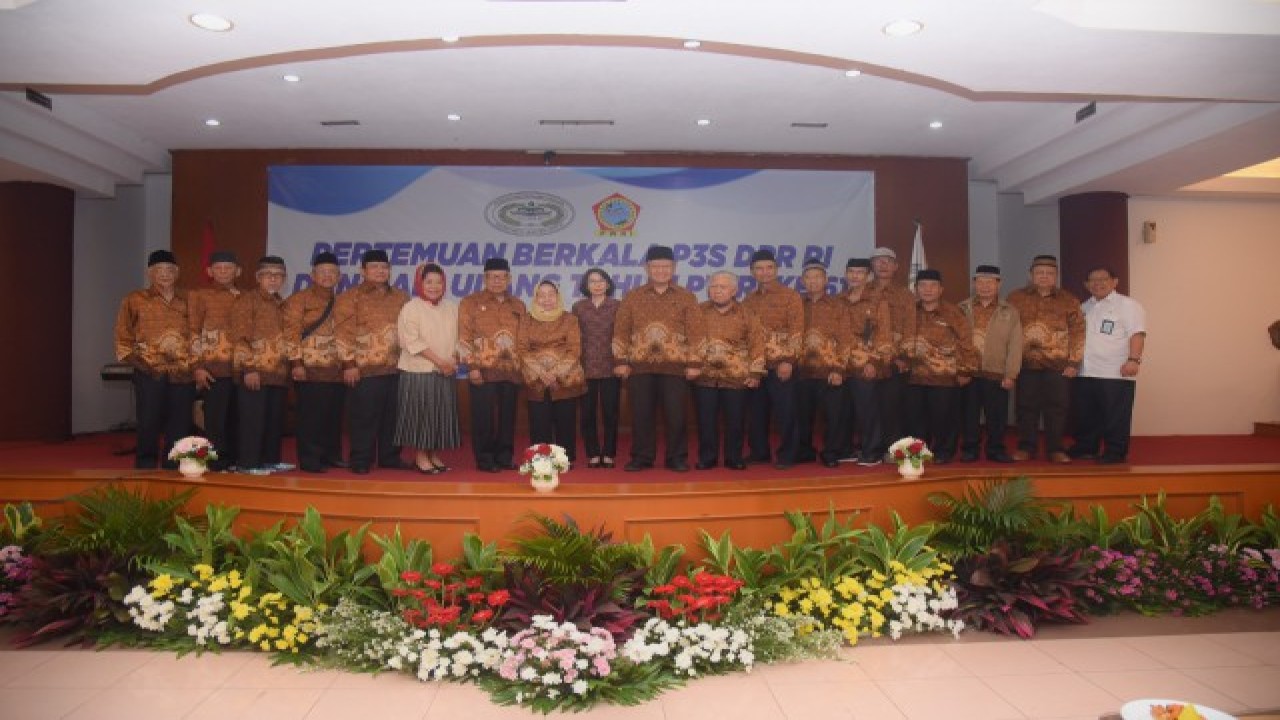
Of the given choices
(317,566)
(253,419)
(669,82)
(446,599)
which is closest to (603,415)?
(446,599)

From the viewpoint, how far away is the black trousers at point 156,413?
5.07 metres

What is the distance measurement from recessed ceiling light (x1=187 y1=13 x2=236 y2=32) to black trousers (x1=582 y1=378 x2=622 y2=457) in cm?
296

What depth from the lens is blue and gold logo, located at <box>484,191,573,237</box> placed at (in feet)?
23.7

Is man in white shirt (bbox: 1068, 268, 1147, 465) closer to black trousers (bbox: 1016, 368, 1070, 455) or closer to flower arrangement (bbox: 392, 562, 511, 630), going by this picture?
black trousers (bbox: 1016, 368, 1070, 455)

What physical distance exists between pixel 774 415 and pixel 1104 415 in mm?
2402

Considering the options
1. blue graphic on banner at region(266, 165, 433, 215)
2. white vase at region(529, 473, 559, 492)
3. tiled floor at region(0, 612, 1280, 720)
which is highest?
blue graphic on banner at region(266, 165, 433, 215)

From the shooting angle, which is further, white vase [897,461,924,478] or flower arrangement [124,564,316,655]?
white vase [897,461,924,478]

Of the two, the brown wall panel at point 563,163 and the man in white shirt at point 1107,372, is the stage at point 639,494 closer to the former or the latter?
the man in white shirt at point 1107,372

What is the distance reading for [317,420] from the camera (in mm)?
5203

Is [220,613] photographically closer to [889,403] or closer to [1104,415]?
[889,403]

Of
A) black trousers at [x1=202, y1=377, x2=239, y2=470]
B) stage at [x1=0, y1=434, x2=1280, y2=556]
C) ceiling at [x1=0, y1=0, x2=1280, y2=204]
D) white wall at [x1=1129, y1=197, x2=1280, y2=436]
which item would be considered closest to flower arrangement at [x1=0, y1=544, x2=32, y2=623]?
stage at [x1=0, y1=434, x2=1280, y2=556]

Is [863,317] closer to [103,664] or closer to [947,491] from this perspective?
[947,491]

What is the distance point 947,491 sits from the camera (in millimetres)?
4457

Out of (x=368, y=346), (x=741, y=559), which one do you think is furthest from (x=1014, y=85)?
(x=368, y=346)
